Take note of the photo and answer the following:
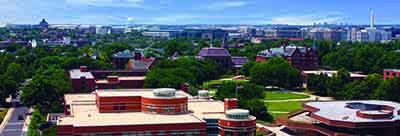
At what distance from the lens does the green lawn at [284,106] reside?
77.8 meters

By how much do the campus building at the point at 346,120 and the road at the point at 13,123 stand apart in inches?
967

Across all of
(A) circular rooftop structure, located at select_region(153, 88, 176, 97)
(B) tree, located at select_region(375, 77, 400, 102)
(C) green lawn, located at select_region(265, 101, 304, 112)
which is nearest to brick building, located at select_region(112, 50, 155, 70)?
(C) green lawn, located at select_region(265, 101, 304, 112)

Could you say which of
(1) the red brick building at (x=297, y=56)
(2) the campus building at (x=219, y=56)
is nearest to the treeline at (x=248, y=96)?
(2) the campus building at (x=219, y=56)

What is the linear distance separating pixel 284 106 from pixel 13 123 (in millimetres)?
31033

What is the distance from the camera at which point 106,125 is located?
158ft

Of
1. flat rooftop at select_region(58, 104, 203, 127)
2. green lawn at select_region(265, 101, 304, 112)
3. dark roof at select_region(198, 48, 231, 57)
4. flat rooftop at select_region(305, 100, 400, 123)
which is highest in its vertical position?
dark roof at select_region(198, 48, 231, 57)

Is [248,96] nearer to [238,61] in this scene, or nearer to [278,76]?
[278,76]

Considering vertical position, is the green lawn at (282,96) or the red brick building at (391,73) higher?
the red brick building at (391,73)

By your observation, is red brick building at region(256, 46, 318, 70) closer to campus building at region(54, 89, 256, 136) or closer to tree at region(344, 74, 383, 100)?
tree at region(344, 74, 383, 100)

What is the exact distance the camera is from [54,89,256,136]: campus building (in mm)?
48312

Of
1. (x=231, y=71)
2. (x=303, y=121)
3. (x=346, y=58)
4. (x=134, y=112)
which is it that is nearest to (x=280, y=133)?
(x=303, y=121)

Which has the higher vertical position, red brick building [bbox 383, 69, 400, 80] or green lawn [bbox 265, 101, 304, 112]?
red brick building [bbox 383, 69, 400, 80]

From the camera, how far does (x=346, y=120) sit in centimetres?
5538

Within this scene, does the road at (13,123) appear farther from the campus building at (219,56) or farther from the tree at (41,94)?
the campus building at (219,56)
